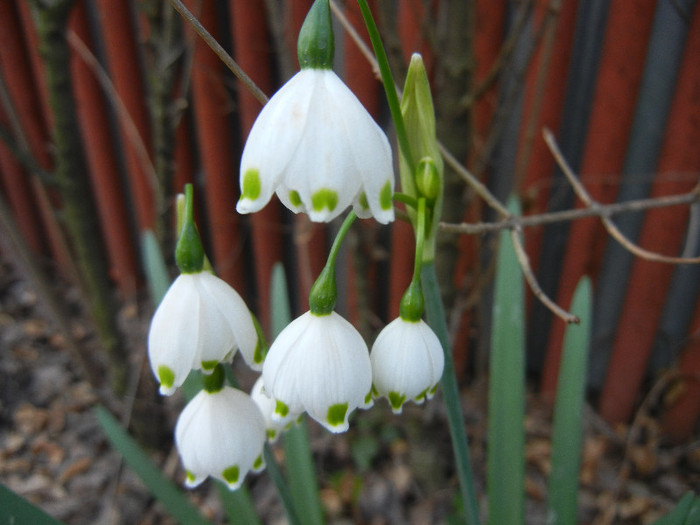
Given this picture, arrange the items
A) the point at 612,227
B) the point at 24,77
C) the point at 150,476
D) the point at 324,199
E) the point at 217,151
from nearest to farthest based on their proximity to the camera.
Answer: the point at 324,199 → the point at 612,227 → the point at 150,476 → the point at 217,151 → the point at 24,77

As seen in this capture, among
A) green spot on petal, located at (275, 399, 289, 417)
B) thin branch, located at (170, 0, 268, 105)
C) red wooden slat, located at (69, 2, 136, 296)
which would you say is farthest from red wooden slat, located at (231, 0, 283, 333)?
green spot on petal, located at (275, 399, 289, 417)

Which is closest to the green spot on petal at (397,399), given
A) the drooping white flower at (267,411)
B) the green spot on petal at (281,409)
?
the green spot on petal at (281,409)

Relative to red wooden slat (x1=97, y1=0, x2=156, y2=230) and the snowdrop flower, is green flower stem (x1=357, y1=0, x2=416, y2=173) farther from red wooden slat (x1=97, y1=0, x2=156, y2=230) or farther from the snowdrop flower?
red wooden slat (x1=97, y1=0, x2=156, y2=230)

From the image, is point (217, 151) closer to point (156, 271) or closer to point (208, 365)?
point (156, 271)

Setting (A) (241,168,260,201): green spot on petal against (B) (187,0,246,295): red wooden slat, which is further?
(B) (187,0,246,295): red wooden slat

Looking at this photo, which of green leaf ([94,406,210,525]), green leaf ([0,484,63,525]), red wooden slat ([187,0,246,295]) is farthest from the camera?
red wooden slat ([187,0,246,295])

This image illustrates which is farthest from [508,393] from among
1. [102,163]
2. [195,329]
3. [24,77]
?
[24,77]
